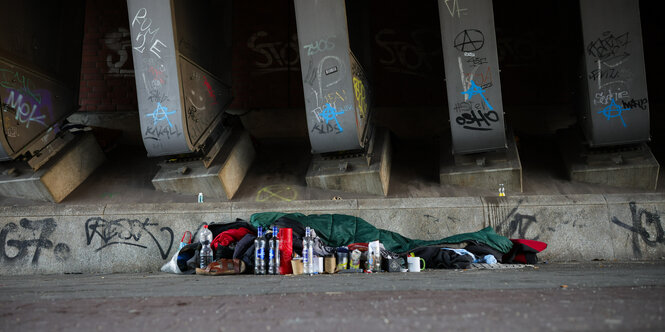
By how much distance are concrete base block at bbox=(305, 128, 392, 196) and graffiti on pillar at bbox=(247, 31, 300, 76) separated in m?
3.74

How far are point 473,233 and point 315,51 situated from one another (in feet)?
14.4

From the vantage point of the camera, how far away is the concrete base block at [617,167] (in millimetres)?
9398

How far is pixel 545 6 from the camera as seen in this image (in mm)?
12820

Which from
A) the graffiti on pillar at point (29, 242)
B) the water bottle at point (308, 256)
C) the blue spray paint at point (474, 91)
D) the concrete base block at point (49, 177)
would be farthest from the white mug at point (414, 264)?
the concrete base block at point (49, 177)

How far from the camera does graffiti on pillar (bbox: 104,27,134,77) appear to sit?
13.1 m

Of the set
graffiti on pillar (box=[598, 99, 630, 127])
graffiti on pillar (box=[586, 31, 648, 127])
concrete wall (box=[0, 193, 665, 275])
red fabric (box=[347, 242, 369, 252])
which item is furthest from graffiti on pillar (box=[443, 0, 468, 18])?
red fabric (box=[347, 242, 369, 252])

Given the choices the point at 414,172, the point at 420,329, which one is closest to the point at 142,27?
the point at 414,172

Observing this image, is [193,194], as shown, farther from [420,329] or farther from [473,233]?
[420,329]

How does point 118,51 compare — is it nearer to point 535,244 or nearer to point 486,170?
point 486,170

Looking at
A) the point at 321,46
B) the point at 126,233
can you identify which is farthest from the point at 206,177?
the point at 321,46

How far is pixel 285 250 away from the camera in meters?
6.57

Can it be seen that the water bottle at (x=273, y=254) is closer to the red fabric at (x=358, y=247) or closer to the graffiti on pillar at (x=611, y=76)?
the red fabric at (x=358, y=247)

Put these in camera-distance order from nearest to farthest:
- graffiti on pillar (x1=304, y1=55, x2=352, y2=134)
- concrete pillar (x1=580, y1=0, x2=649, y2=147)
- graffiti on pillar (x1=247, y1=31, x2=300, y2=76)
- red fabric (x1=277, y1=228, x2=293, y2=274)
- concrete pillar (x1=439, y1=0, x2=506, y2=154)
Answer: red fabric (x1=277, y1=228, x2=293, y2=274)
concrete pillar (x1=580, y1=0, x2=649, y2=147)
concrete pillar (x1=439, y1=0, x2=506, y2=154)
graffiti on pillar (x1=304, y1=55, x2=352, y2=134)
graffiti on pillar (x1=247, y1=31, x2=300, y2=76)

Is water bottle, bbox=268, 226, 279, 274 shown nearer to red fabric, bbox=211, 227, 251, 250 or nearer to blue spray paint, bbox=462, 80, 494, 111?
red fabric, bbox=211, 227, 251, 250
